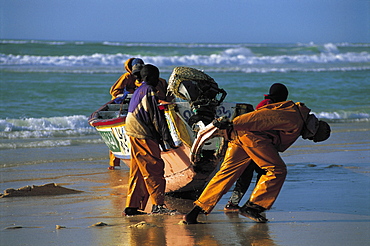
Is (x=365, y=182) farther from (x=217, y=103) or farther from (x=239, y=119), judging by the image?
(x=239, y=119)

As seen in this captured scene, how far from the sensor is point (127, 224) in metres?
→ 5.66

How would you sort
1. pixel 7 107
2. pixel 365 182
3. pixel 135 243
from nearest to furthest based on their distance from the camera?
pixel 135 243 → pixel 365 182 → pixel 7 107

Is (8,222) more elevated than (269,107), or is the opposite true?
(269,107)

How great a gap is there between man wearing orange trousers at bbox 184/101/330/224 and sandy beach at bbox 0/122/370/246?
23 cm

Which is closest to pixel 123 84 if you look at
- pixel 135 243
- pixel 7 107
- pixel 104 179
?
pixel 104 179

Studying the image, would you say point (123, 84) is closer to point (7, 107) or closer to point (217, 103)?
point (217, 103)

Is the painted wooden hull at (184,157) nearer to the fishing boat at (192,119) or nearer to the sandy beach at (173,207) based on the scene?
the fishing boat at (192,119)

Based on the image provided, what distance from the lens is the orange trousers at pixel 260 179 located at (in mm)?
5418

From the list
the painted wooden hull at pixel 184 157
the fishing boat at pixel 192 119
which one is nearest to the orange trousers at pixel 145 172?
the fishing boat at pixel 192 119

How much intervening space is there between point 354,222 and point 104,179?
12.4 feet

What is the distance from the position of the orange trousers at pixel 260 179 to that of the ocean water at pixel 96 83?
245 inches

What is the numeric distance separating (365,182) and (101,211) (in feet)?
11.1

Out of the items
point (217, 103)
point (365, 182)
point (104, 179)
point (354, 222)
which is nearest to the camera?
point (354, 222)

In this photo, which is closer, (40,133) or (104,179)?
(104,179)
